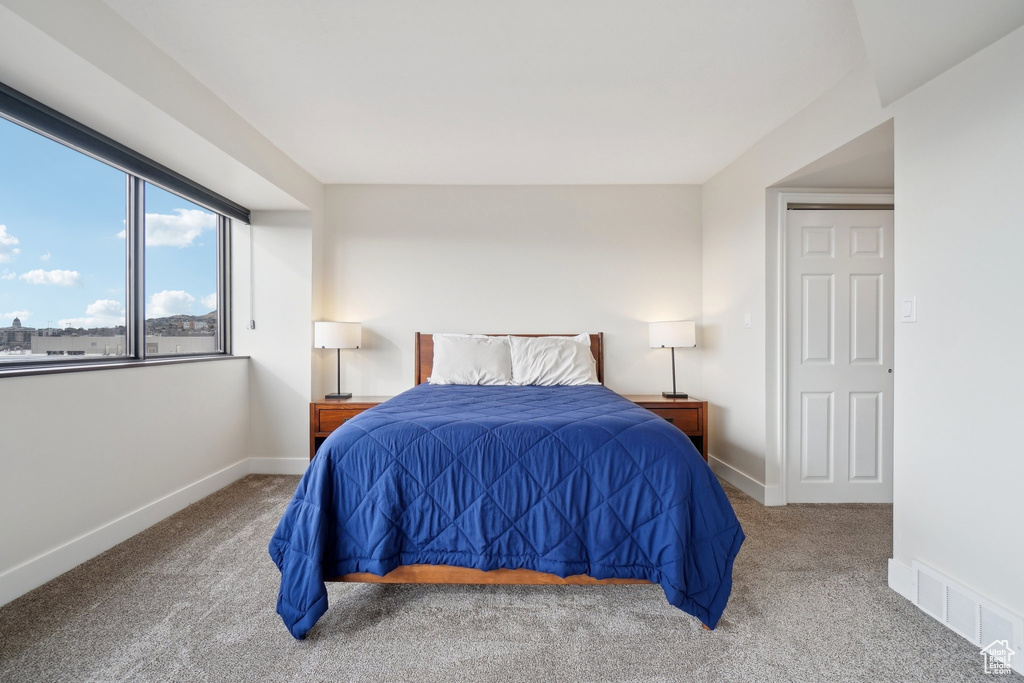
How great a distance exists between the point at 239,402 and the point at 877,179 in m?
4.75

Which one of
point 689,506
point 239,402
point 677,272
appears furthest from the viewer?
point 677,272

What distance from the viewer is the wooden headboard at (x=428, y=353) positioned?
3.89m

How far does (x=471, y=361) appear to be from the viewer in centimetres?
352

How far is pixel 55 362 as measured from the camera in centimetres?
225

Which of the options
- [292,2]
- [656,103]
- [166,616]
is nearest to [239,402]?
[166,616]

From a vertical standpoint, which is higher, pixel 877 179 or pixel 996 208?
pixel 877 179

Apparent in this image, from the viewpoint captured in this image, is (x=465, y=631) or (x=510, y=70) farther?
(x=510, y=70)

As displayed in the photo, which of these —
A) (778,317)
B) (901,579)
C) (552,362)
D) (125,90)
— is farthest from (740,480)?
(125,90)

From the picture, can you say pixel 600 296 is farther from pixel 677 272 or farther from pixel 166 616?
pixel 166 616

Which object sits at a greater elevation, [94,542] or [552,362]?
[552,362]

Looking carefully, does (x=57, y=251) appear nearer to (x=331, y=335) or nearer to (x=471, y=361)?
(x=331, y=335)

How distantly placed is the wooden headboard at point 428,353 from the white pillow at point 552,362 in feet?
0.69

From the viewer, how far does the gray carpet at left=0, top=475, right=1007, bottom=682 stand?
1498 mm

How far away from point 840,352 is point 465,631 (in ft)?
9.46
